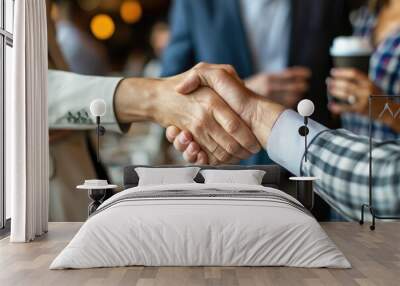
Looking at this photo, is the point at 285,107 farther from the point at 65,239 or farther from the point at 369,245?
the point at 65,239

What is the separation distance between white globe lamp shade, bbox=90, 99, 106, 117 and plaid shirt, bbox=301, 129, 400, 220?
7.00 ft

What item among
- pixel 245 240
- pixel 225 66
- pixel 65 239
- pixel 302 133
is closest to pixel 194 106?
pixel 225 66

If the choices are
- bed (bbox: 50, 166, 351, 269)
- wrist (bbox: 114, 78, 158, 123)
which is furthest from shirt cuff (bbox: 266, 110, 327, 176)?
bed (bbox: 50, 166, 351, 269)

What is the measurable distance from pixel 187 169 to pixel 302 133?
1.21 meters

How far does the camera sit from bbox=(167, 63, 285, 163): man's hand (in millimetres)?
6555

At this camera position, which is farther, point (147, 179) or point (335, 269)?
point (147, 179)

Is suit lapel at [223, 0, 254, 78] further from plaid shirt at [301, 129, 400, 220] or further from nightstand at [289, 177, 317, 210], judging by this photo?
nightstand at [289, 177, 317, 210]

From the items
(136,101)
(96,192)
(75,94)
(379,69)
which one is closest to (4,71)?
(75,94)

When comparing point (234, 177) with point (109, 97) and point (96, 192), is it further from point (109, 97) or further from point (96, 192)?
point (109, 97)

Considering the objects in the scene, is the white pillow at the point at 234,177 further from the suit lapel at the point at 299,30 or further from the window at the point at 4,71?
the window at the point at 4,71

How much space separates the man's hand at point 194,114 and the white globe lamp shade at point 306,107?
57 centimetres

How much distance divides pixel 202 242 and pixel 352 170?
2.71 meters

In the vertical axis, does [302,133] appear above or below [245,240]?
above

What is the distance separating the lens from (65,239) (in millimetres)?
5777
